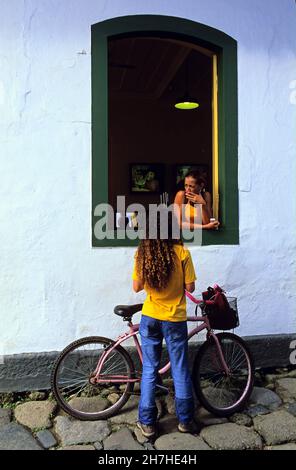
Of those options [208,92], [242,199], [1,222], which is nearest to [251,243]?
[242,199]

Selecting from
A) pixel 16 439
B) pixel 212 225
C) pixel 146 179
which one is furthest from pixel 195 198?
pixel 146 179

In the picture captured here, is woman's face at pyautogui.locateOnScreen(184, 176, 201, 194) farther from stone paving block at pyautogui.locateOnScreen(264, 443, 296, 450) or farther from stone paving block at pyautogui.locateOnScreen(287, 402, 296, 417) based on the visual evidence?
stone paving block at pyautogui.locateOnScreen(264, 443, 296, 450)

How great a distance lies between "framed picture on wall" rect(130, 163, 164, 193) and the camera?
8.68 m

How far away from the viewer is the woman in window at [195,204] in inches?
190

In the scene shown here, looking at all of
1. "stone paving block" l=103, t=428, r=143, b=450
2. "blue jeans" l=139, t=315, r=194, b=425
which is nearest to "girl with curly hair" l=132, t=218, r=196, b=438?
"blue jeans" l=139, t=315, r=194, b=425

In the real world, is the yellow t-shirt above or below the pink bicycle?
above

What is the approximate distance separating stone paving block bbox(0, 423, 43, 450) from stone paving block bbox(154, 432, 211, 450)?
867 mm

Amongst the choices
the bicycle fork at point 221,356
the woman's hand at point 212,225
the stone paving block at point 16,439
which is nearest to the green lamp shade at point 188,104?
the woman's hand at point 212,225

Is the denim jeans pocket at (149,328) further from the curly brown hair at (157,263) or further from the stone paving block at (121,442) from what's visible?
the stone paving block at (121,442)

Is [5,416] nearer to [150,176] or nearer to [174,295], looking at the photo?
[174,295]

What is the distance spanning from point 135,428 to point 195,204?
221cm

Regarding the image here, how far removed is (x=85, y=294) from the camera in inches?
178

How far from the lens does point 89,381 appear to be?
3912 millimetres

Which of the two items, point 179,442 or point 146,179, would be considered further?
point 146,179
